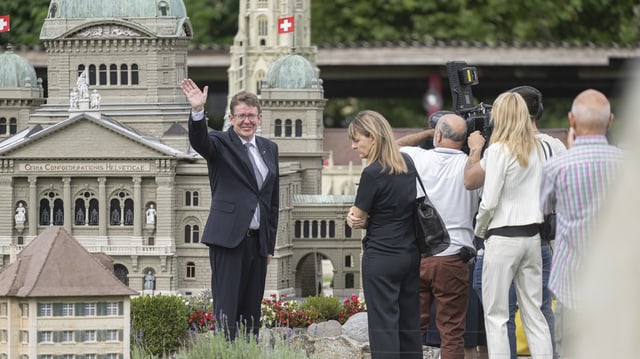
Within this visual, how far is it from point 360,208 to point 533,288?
178cm

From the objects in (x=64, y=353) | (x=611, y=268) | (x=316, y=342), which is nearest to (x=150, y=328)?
(x=316, y=342)

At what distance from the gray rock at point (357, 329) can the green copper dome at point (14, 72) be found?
13.0 m

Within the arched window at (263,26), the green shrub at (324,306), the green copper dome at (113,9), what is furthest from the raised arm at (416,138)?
the arched window at (263,26)

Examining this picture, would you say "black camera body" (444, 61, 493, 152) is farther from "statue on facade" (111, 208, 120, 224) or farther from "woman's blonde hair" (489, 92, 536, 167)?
"statue on facade" (111, 208, 120, 224)

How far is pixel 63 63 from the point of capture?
35719 millimetres

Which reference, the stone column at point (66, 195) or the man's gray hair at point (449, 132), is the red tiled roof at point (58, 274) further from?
the stone column at point (66, 195)

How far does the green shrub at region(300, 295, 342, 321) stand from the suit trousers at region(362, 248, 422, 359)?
10.8 metres

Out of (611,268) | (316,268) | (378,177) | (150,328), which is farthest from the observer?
(316,268)

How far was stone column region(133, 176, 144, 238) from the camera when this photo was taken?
33.1 metres

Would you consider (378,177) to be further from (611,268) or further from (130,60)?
(130,60)

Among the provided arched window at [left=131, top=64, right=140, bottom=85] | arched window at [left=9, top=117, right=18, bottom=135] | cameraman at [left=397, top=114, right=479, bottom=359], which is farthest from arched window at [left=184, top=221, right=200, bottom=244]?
cameraman at [left=397, top=114, right=479, bottom=359]

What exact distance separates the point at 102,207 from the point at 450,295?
654 inches

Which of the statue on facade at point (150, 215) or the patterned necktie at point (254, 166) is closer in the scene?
the patterned necktie at point (254, 166)

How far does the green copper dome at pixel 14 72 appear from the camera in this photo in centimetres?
3622
